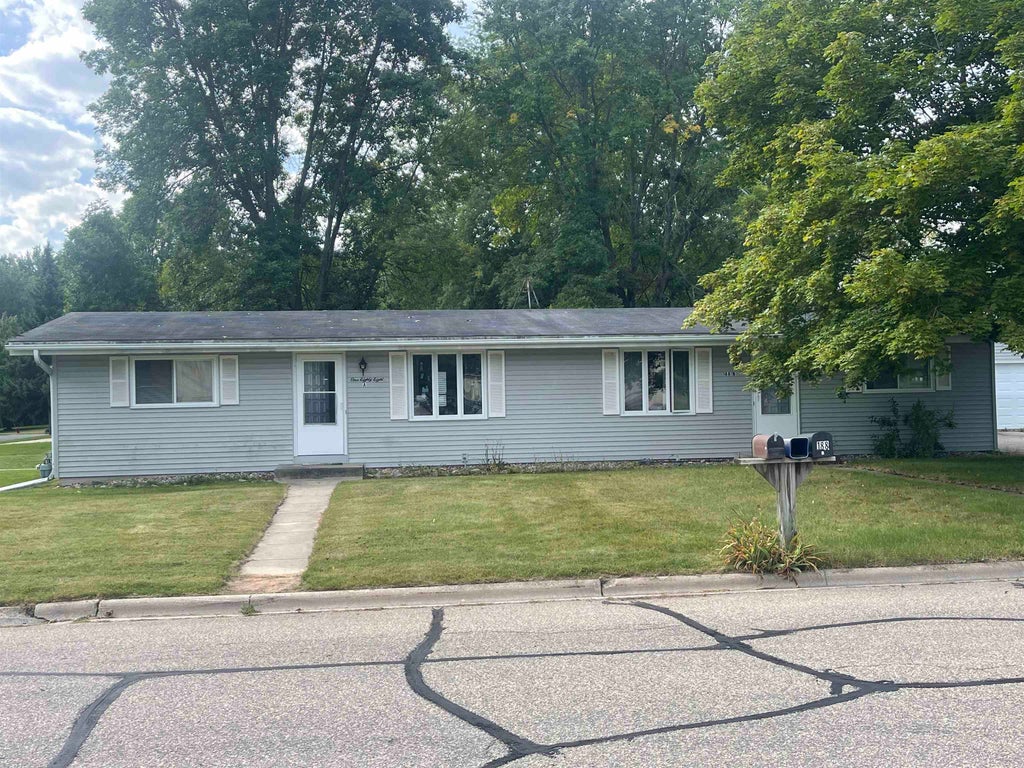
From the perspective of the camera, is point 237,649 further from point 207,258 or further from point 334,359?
point 207,258

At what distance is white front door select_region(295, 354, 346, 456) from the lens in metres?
17.3

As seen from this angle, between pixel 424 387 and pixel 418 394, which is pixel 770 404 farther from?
pixel 418 394

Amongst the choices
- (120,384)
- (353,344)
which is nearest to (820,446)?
(353,344)

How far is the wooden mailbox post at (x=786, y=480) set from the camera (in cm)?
848

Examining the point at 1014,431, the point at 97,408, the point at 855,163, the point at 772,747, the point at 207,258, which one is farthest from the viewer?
the point at 207,258

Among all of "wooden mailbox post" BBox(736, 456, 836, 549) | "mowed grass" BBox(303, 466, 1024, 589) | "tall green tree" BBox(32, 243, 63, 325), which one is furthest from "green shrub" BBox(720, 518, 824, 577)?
"tall green tree" BBox(32, 243, 63, 325)

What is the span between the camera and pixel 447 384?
58.2ft

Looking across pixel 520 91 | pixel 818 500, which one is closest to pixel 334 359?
pixel 818 500

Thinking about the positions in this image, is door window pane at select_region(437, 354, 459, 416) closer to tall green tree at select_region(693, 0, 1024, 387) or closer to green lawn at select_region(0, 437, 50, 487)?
tall green tree at select_region(693, 0, 1024, 387)

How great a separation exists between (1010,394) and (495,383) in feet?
62.1

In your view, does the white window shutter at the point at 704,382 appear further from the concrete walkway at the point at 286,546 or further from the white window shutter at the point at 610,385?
the concrete walkway at the point at 286,546

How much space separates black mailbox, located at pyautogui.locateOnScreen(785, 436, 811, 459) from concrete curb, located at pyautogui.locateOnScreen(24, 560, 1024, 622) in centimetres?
113

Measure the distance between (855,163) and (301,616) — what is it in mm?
10305

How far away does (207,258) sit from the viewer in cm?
3244
